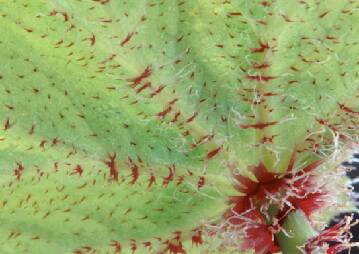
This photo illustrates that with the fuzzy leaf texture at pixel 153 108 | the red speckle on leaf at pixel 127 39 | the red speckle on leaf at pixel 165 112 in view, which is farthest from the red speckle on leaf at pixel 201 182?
the red speckle on leaf at pixel 127 39

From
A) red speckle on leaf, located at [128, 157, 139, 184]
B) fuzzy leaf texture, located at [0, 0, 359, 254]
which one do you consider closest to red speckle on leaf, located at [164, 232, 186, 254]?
fuzzy leaf texture, located at [0, 0, 359, 254]

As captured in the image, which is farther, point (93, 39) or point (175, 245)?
point (175, 245)

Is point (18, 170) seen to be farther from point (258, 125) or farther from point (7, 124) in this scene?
point (258, 125)

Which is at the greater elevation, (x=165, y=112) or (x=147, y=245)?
(x=165, y=112)

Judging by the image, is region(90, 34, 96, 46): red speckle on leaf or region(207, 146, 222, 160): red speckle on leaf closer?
region(90, 34, 96, 46): red speckle on leaf

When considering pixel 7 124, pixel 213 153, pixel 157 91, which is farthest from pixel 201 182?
pixel 7 124

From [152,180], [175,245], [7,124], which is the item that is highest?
[7,124]

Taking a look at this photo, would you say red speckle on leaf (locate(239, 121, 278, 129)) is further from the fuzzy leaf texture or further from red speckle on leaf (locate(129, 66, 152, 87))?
red speckle on leaf (locate(129, 66, 152, 87))
